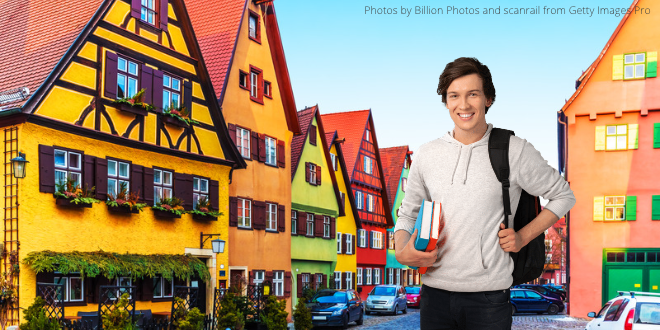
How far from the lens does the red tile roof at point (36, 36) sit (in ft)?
57.4

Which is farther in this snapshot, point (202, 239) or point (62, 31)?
point (202, 239)

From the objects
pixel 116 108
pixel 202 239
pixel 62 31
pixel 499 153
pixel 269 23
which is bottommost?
pixel 202 239

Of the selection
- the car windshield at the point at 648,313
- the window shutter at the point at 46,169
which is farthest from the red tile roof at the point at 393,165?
the car windshield at the point at 648,313

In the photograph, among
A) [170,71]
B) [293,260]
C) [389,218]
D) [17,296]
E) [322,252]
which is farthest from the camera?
[389,218]

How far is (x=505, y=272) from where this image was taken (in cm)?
330

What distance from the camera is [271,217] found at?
2788 centimetres

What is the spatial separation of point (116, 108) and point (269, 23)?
10.6 meters

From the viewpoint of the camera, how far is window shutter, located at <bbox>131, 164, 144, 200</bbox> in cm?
1928

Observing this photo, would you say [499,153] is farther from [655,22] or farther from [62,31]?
[655,22]

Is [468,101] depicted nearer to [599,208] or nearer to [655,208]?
[655,208]

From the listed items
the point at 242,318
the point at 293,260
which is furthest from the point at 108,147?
the point at 293,260

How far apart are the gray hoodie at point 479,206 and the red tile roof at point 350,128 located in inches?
1462

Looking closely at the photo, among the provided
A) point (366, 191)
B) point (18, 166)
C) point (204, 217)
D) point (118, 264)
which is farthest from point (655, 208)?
point (18, 166)

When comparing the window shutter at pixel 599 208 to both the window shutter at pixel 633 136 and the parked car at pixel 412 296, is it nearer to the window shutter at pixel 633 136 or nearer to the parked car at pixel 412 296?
the window shutter at pixel 633 136
